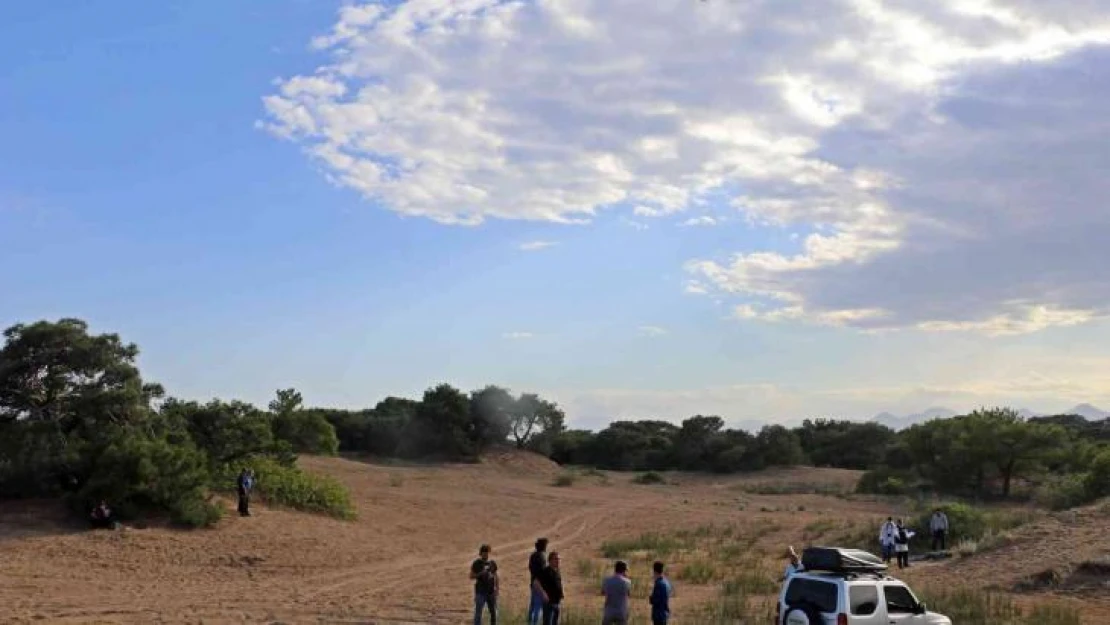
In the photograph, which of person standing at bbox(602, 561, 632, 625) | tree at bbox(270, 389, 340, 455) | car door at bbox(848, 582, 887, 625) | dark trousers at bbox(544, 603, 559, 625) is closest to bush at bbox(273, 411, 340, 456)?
tree at bbox(270, 389, 340, 455)

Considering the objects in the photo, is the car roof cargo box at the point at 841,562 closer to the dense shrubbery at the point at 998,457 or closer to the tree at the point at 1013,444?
the dense shrubbery at the point at 998,457

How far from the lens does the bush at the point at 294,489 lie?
3425cm

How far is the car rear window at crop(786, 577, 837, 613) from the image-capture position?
13.0 m

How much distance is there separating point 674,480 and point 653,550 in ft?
134

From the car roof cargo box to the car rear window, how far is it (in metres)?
0.27

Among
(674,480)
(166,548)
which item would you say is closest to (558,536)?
(166,548)

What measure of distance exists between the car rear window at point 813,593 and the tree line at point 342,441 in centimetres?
2005

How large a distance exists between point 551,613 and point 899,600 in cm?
515

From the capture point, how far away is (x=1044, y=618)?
1702 centimetres

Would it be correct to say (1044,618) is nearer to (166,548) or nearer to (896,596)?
(896,596)

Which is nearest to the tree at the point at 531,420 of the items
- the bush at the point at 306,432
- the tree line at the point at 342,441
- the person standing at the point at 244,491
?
the tree line at the point at 342,441

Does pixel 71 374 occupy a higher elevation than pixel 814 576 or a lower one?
higher

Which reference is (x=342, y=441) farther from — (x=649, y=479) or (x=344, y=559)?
(x=344, y=559)

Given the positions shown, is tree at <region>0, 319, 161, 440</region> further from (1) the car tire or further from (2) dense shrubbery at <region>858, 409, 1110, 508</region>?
(2) dense shrubbery at <region>858, 409, 1110, 508</region>
